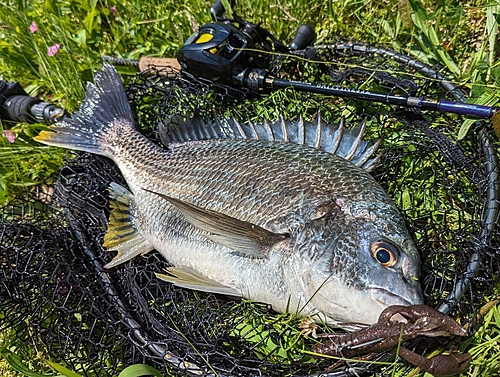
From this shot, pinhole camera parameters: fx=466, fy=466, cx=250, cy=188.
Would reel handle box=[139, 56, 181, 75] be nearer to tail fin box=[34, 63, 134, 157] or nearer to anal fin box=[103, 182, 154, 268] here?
tail fin box=[34, 63, 134, 157]

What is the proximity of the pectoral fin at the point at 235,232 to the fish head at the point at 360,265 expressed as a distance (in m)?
0.23

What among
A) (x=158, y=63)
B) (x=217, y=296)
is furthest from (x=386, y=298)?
(x=158, y=63)

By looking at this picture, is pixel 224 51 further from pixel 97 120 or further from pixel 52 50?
pixel 52 50

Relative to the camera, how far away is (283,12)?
13.3ft

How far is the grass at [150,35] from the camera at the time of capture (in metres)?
3.35

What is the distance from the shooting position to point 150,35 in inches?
177

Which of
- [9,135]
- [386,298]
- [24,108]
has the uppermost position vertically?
[386,298]

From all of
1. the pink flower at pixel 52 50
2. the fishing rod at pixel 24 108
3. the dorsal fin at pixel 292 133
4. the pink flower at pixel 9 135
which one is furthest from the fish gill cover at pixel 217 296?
the pink flower at pixel 52 50

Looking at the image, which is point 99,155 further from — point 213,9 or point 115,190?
point 213,9

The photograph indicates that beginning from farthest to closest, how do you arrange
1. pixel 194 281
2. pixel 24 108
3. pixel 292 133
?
pixel 24 108 < pixel 292 133 < pixel 194 281

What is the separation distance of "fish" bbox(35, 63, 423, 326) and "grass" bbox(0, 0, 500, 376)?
0.91 metres

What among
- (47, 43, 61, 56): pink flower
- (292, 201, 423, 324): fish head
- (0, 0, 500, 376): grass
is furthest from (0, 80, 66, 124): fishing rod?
(292, 201, 423, 324): fish head

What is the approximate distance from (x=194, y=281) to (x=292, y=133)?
3.60 ft

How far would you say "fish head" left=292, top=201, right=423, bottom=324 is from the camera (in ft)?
6.99
